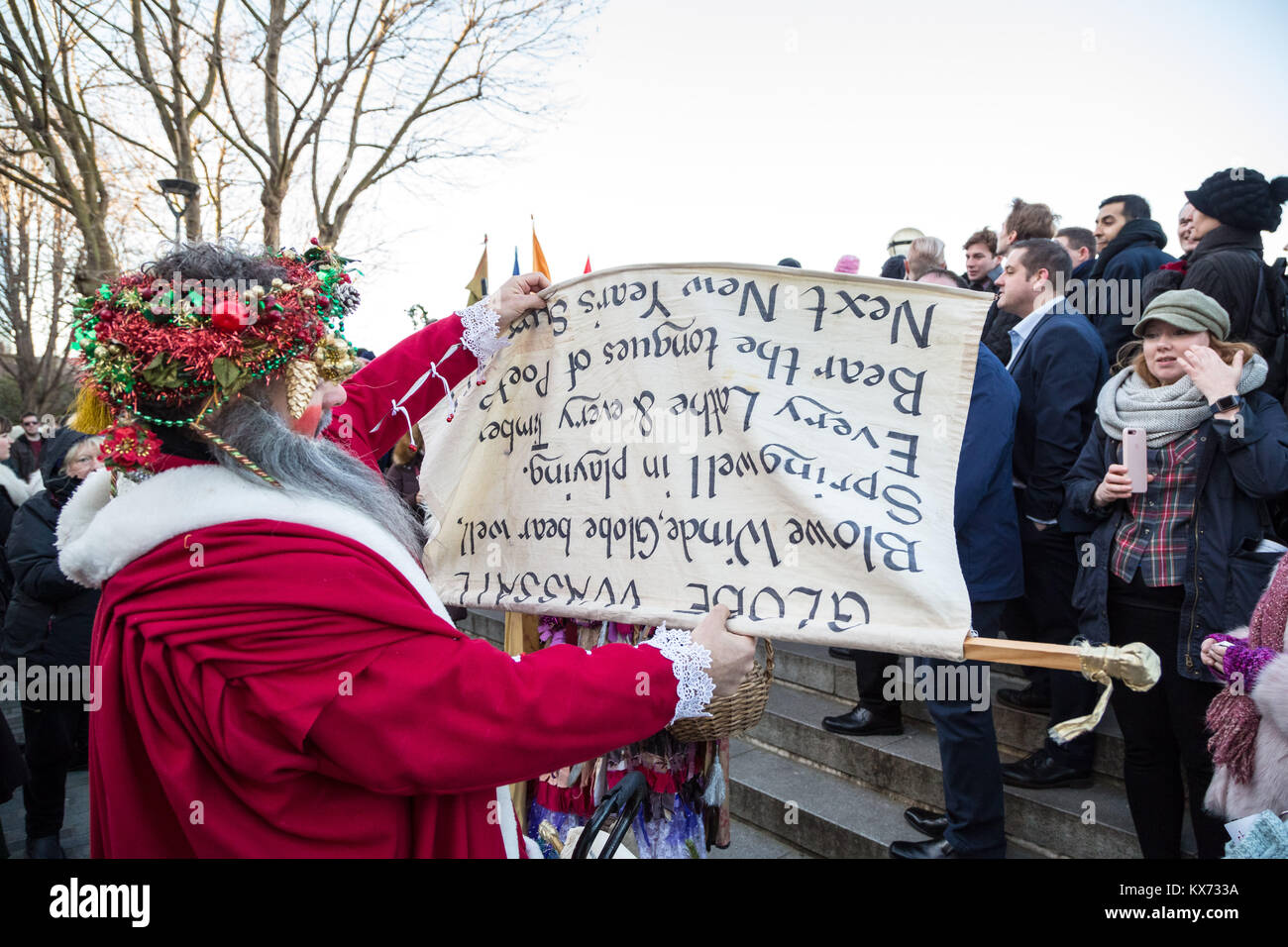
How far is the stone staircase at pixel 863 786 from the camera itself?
3248 mm

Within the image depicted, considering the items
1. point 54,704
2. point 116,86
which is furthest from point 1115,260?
point 116,86

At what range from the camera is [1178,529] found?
283cm

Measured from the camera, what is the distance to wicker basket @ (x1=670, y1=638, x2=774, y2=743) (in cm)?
197

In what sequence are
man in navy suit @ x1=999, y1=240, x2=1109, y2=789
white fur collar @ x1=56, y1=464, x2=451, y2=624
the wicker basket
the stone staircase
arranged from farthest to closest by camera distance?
man in navy suit @ x1=999, y1=240, x2=1109, y2=789, the stone staircase, the wicker basket, white fur collar @ x1=56, y1=464, x2=451, y2=624

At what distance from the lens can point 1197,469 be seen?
2787 millimetres

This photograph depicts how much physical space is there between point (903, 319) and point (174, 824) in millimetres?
1811

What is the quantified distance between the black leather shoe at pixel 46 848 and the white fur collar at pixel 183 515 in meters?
3.64

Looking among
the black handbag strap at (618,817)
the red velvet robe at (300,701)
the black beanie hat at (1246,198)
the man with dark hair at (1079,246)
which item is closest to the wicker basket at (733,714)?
the black handbag strap at (618,817)

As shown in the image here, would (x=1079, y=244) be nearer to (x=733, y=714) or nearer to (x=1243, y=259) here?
(x=1243, y=259)

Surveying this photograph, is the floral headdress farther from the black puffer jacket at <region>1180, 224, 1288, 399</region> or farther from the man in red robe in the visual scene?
the black puffer jacket at <region>1180, 224, 1288, 399</region>

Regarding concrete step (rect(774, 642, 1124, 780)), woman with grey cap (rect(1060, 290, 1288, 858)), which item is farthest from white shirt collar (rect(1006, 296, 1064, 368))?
concrete step (rect(774, 642, 1124, 780))

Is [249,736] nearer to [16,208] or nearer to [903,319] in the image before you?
[903,319]

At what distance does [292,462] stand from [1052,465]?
3183mm

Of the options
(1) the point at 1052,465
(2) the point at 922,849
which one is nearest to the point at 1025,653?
(2) the point at 922,849
